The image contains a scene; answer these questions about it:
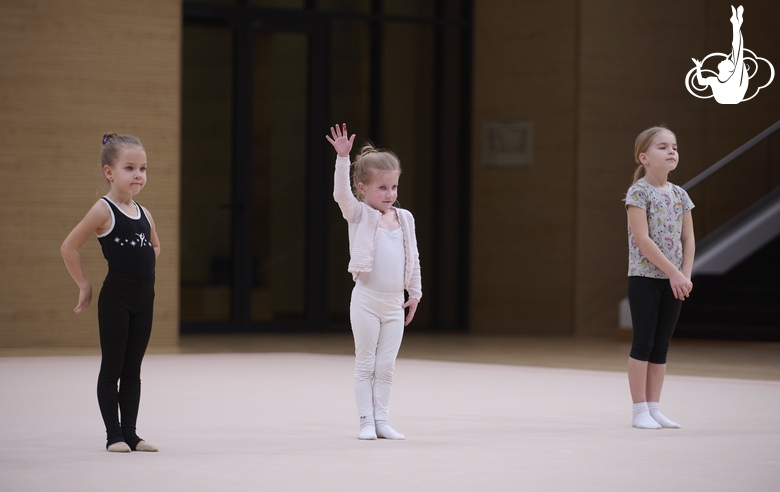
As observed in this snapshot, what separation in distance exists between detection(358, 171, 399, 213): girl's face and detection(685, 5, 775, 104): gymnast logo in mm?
9731

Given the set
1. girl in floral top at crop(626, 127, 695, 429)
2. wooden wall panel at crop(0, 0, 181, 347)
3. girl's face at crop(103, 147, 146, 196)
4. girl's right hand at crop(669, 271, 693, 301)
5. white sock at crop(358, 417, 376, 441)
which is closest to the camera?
girl's face at crop(103, 147, 146, 196)

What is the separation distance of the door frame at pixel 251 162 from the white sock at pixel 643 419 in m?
8.62

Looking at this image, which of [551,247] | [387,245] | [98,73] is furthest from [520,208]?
[387,245]

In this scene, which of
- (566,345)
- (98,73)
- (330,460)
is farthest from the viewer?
(566,345)

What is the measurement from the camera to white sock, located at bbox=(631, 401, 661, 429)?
5824 mm

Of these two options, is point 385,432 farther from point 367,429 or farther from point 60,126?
point 60,126

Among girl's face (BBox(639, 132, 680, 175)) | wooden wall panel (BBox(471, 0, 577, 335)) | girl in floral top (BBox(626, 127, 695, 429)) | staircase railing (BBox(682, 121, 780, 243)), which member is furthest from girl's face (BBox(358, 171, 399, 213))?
staircase railing (BBox(682, 121, 780, 243))

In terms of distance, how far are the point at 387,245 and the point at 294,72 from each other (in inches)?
359

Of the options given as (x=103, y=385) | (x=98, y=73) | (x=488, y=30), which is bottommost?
(x=103, y=385)

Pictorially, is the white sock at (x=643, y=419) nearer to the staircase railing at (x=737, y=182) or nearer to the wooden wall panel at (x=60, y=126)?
the wooden wall panel at (x=60, y=126)

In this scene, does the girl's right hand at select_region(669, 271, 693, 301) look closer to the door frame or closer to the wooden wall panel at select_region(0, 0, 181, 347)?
the wooden wall panel at select_region(0, 0, 181, 347)

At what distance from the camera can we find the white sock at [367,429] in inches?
210

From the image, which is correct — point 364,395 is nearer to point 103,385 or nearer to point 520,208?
point 103,385

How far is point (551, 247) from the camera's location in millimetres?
14188
